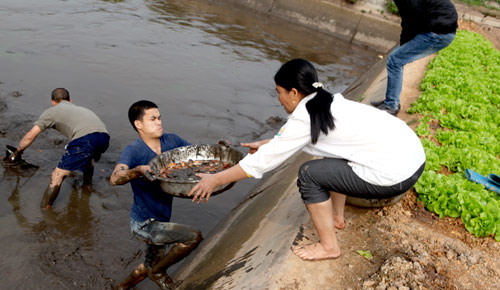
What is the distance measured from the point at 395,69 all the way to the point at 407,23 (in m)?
0.77

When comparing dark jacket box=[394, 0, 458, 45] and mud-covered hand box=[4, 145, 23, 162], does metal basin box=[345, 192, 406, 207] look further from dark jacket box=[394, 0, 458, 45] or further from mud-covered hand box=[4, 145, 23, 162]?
mud-covered hand box=[4, 145, 23, 162]

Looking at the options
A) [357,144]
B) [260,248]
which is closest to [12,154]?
[260,248]

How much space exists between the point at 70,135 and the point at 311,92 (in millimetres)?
4368

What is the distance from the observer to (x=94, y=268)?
493 cm

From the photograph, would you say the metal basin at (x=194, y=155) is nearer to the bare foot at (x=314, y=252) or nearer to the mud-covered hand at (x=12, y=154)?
the bare foot at (x=314, y=252)

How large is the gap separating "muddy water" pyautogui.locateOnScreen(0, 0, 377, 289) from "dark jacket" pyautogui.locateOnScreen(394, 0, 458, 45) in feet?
12.7

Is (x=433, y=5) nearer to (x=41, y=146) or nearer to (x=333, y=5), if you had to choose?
(x=41, y=146)

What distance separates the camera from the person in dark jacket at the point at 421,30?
20.4ft

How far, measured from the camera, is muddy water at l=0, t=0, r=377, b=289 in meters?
5.23

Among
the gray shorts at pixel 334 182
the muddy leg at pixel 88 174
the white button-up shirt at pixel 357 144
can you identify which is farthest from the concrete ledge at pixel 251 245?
the muddy leg at pixel 88 174

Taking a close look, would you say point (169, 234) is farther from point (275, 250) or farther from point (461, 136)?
point (461, 136)

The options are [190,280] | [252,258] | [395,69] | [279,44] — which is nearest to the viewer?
[252,258]

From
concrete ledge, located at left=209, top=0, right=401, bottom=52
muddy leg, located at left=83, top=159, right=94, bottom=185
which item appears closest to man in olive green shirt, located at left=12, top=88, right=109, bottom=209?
muddy leg, located at left=83, top=159, right=94, bottom=185

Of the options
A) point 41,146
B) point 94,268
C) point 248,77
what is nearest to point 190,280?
point 94,268
